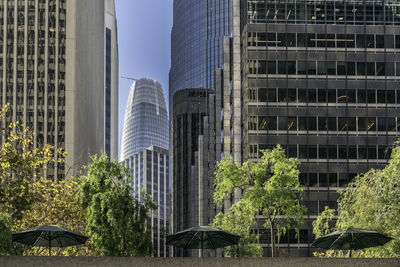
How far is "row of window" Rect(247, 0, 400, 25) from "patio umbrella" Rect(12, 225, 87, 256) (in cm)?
5629

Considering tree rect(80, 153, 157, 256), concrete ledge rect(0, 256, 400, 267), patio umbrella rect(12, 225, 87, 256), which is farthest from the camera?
tree rect(80, 153, 157, 256)

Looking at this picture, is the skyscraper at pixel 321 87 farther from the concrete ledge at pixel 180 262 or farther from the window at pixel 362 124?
the concrete ledge at pixel 180 262

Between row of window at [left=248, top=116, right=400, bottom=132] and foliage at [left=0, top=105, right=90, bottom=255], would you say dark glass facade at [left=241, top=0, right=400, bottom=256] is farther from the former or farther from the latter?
foliage at [left=0, top=105, right=90, bottom=255]

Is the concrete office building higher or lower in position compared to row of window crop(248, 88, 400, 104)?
higher

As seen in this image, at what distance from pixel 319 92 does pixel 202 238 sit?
53.3 m

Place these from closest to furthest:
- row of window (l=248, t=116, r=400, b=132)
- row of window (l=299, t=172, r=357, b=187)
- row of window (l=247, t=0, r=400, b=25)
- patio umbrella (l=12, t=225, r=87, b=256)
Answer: patio umbrella (l=12, t=225, r=87, b=256)
row of window (l=299, t=172, r=357, b=187)
row of window (l=248, t=116, r=400, b=132)
row of window (l=247, t=0, r=400, b=25)

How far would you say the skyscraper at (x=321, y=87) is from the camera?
75812 millimetres

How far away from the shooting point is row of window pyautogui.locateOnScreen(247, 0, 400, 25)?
78750mm

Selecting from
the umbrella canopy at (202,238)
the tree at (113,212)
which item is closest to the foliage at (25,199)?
the tree at (113,212)

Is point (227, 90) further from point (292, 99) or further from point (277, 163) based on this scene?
point (277, 163)

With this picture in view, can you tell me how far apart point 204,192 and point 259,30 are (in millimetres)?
63227

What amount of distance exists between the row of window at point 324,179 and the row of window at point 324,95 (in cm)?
926

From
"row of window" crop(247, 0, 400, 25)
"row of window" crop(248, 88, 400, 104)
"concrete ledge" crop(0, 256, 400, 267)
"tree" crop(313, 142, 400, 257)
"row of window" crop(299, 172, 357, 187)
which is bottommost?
"concrete ledge" crop(0, 256, 400, 267)

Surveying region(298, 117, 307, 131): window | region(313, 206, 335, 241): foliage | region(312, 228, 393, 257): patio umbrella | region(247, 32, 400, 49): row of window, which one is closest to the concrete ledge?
region(312, 228, 393, 257): patio umbrella
